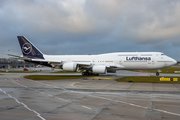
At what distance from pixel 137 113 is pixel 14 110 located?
6.88m

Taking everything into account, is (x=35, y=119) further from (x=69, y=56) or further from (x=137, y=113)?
(x=69, y=56)

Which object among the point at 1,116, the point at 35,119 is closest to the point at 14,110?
the point at 1,116

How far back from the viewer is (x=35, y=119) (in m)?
7.65

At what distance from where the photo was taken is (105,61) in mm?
34844

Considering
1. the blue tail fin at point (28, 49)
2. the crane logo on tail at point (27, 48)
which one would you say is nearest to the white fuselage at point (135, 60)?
the blue tail fin at point (28, 49)

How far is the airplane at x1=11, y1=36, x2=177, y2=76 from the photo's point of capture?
3191 cm

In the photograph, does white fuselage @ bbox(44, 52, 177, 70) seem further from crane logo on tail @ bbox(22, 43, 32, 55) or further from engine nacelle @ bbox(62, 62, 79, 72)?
crane logo on tail @ bbox(22, 43, 32, 55)

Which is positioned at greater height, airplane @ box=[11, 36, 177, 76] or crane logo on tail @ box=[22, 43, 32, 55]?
crane logo on tail @ box=[22, 43, 32, 55]

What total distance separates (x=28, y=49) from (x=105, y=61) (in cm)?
1866

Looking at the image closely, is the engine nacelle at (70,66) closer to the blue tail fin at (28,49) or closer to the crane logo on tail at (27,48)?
the blue tail fin at (28,49)

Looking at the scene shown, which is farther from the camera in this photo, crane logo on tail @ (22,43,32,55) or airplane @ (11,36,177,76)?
crane logo on tail @ (22,43,32,55)

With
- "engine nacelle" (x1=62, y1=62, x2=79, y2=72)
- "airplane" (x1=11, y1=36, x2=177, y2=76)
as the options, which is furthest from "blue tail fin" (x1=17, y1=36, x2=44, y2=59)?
"engine nacelle" (x1=62, y1=62, x2=79, y2=72)

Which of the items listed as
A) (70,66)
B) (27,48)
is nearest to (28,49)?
(27,48)

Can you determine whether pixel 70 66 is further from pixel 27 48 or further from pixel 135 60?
pixel 27 48
